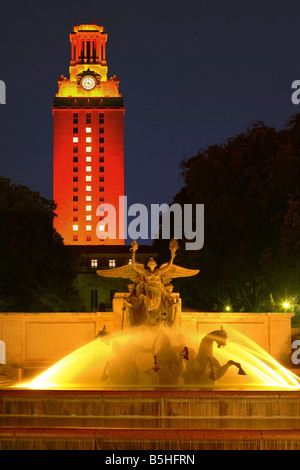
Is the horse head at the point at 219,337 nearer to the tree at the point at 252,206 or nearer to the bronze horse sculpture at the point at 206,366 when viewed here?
the bronze horse sculpture at the point at 206,366

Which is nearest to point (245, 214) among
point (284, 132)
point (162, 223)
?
point (284, 132)

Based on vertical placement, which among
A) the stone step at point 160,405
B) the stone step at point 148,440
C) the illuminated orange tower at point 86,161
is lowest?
the stone step at point 148,440

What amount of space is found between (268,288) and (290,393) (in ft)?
73.1

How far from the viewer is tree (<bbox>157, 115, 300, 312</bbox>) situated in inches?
1201

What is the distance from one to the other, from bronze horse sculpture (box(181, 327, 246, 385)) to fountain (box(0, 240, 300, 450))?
0.03 metres

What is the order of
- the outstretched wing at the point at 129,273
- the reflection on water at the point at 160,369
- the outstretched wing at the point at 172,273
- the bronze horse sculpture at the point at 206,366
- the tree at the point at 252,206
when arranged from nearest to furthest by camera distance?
the reflection on water at the point at 160,369
the bronze horse sculpture at the point at 206,366
the outstretched wing at the point at 129,273
the outstretched wing at the point at 172,273
the tree at the point at 252,206

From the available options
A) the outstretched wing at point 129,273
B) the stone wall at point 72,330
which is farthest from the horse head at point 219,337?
the stone wall at point 72,330

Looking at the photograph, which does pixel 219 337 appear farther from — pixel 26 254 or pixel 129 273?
pixel 26 254

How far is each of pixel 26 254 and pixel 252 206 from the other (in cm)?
1371

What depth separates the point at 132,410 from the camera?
1462 centimetres

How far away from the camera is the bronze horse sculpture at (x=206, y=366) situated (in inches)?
736

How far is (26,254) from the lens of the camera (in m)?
40.1

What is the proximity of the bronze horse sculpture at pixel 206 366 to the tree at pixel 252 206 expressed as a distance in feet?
34.7
